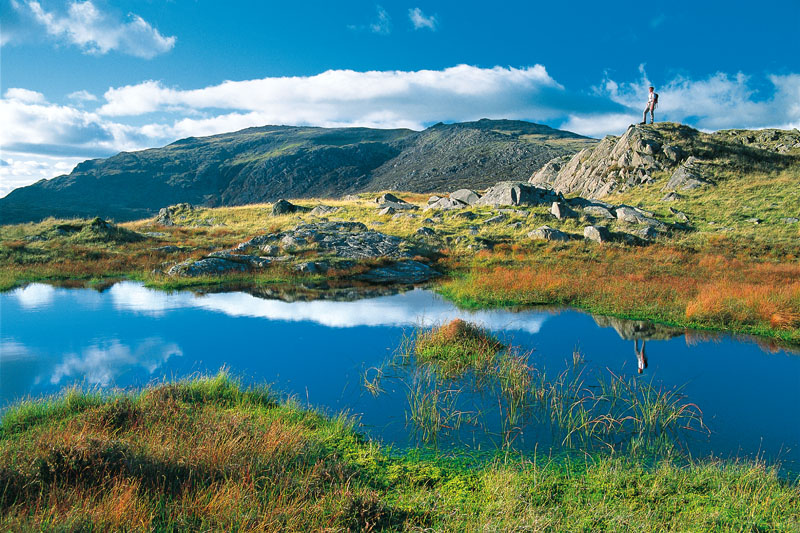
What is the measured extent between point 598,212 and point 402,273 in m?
22.8

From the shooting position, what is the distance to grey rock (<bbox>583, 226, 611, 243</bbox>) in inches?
1364

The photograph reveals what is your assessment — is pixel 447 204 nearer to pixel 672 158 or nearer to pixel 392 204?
pixel 392 204

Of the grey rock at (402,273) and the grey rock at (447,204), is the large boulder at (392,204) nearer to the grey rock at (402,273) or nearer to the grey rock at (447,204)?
the grey rock at (447,204)

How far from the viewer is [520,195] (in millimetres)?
46031

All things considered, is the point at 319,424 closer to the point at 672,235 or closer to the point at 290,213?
the point at 672,235

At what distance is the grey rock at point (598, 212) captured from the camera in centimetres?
4071

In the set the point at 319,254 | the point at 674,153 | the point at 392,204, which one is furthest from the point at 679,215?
the point at 319,254

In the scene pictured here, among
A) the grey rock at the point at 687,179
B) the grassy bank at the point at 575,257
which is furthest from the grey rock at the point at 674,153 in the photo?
the grassy bank at the point at 575,257

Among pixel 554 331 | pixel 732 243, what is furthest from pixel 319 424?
pixel 732 243

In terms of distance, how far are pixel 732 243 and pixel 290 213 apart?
1748 inches

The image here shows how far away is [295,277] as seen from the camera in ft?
88.7

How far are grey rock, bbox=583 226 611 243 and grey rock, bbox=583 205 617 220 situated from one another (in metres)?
5.62

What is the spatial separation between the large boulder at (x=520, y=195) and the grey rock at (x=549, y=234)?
9.63 m

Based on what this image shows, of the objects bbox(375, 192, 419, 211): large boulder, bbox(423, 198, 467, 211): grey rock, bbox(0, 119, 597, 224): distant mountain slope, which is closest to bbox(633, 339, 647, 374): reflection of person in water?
bbox(423, 198, 467, 211): grey rock
